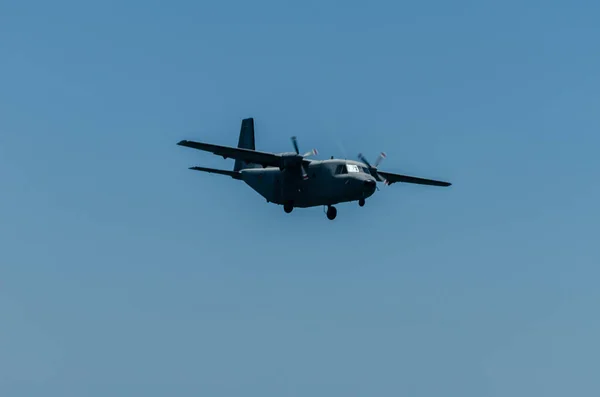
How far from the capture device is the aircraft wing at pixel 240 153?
6481 cm

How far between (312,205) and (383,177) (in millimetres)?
8704

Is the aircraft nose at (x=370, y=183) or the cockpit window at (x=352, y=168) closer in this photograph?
the aircraft nose at (x=370, y=183)

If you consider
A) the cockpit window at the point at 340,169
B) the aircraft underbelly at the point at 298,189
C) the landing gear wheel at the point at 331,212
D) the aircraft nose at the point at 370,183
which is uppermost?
the cockpit window at the point at 340,169

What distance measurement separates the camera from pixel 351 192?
6444cm

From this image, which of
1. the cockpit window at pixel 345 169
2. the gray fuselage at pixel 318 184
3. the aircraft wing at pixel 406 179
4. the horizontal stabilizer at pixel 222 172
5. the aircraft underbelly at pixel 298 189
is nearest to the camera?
the gray fuselage at pixel 318 184

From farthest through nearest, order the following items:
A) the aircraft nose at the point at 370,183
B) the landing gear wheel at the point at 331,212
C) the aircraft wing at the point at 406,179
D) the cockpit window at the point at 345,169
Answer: the aircraft wing at the point at 406,179 → the landing gear wheel at the point at 331,212 → the cockpit window at the point at 345,169 → the aircraft nose at the point at 370,183

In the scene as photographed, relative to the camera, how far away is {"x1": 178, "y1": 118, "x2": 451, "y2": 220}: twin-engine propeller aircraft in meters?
64.7

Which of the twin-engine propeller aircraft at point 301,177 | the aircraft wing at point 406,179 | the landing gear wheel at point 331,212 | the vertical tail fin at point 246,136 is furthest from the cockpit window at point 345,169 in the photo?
the vertical tail fin at point 246,136

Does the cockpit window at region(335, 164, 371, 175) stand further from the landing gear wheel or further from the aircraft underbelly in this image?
the landing gear wheel

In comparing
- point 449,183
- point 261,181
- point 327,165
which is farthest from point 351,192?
point 449,183

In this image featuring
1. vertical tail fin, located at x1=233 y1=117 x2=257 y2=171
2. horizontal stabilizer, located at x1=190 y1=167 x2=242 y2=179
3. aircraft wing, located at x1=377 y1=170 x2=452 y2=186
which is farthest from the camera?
vertical tail fin, located at x1=233 y1=117 x2=257 y2=171

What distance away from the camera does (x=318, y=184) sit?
2603 inches

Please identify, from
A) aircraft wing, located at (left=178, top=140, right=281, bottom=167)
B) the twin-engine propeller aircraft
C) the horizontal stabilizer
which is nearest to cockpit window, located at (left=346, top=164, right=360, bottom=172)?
the twin-engine propeller aircraft

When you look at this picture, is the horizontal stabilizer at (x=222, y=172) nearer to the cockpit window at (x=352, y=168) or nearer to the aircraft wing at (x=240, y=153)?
the aircraft wing at (x=240, y=153)
